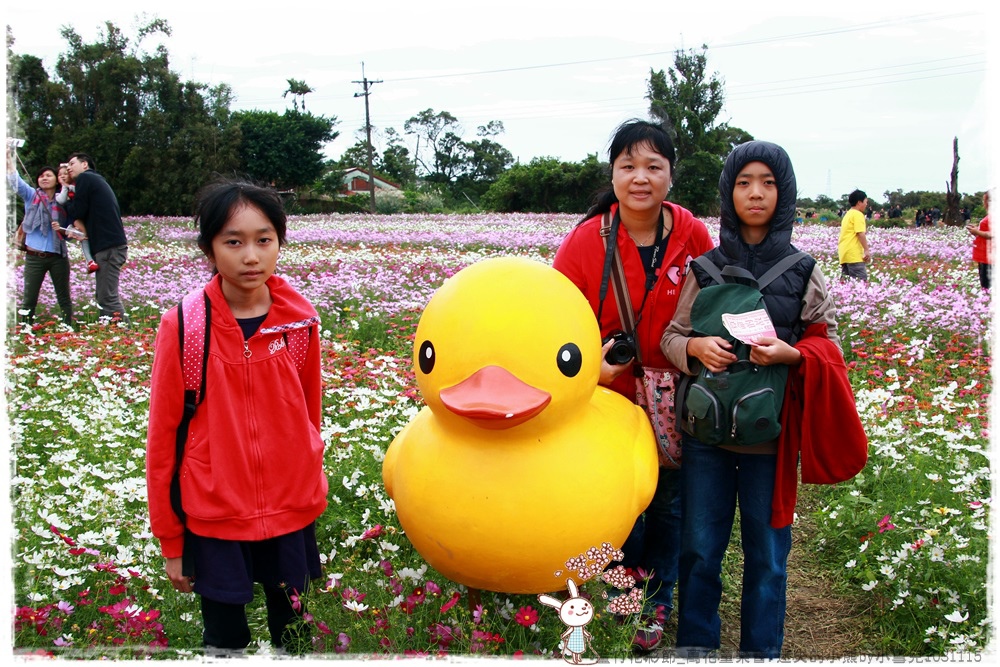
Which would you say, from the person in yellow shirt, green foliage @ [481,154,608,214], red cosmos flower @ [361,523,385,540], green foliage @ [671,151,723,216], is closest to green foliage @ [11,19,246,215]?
green foliage @ [481,154,608,214]

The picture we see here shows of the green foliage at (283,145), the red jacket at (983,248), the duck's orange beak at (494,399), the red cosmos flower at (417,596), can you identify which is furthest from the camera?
the green foliage at (283,145)

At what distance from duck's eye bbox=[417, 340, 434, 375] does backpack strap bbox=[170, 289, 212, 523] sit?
25.1 inches

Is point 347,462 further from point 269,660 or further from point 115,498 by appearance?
point 269,660

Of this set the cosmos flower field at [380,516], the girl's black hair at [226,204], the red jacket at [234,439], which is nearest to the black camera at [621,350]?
the cosmos flower field at [380,516]

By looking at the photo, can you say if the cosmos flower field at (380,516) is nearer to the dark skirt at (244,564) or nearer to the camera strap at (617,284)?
the dark skirt at (244,564)

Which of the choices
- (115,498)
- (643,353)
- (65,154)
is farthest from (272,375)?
(65,154)

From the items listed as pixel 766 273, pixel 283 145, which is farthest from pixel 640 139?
pixel 283 145

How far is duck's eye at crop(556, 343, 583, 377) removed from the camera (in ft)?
7.84

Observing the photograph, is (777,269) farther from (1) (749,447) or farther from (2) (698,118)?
(2) (698,118)

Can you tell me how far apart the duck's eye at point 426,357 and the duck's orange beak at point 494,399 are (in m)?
0.14

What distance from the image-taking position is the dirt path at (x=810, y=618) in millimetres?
2990

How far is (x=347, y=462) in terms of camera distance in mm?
3811

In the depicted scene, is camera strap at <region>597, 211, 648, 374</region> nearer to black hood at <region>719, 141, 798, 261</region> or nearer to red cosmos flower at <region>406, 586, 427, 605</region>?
black hood at <region>719, 141, 798, 261</region>

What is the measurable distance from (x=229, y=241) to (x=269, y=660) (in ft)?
3.94
